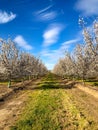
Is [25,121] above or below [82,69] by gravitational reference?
below

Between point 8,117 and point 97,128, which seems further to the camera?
point 8,117

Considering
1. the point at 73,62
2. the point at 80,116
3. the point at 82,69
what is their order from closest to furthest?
the point at 80,116
the point at 82,69
the point at 73,62

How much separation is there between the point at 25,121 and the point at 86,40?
1921 centimetres

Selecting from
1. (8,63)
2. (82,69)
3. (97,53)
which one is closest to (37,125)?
(97,53)

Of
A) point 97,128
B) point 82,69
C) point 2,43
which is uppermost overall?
point 2,43

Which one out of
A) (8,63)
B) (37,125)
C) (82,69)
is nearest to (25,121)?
(37,125)

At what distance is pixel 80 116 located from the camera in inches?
765

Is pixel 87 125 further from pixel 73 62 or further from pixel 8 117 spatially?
pixel 73 62

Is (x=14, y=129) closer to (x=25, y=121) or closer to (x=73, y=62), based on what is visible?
(x=25, y=121)

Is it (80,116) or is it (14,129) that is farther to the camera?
(80,116)

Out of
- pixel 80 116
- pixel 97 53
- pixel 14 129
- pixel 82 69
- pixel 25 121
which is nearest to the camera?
pixel 14 129

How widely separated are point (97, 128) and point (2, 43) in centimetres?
3999

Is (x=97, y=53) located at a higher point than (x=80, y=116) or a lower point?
higher

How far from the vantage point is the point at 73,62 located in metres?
61.0
